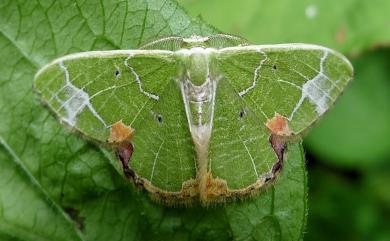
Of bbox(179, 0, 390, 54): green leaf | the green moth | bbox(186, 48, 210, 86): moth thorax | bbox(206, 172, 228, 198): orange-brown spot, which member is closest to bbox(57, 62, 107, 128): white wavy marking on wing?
the green moth

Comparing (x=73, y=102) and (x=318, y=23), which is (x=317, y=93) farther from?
(x=318, y=23)

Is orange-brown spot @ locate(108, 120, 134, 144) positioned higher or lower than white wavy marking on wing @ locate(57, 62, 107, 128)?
lower

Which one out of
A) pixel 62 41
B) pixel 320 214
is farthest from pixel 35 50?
pixel 320 214

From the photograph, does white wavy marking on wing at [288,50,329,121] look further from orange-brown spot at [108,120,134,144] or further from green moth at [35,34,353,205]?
orange-brown spot at [108,120,134,144]

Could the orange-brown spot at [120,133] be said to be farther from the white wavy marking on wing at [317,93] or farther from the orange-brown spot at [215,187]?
the white wavy marking on wing at [317,93]

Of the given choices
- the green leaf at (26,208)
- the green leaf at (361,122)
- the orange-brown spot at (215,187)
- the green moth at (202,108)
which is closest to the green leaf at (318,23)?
the green leaf at (361,122)
